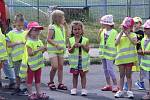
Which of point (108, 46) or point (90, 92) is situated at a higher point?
point (108, 46)

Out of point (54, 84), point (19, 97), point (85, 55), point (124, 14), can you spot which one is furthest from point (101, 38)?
point (124, 14)

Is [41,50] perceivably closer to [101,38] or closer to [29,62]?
[29,62]

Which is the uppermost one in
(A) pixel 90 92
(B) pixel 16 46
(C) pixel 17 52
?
(B) pixel 16 46

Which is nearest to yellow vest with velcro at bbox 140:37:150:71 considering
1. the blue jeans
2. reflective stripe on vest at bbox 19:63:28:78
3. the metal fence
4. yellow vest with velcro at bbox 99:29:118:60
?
yellow vest with velcro at bbox 99:29:118:60

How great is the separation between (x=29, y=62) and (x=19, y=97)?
2.52ft

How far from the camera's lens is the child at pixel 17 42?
32.9 ft

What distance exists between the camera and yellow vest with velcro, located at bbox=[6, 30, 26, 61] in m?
10.1

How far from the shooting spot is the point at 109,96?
9.97m

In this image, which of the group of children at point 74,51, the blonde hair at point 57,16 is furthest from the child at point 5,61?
the blonde hair at point 57,16

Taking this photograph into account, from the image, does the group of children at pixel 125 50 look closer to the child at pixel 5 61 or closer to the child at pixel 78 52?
the child at pixel 78 52

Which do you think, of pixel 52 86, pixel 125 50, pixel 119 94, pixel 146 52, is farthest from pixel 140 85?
pixel 52 86

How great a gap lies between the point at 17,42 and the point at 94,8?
1100cm

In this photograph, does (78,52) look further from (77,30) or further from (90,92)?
(90,92)

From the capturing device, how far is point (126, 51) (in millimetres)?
9812
